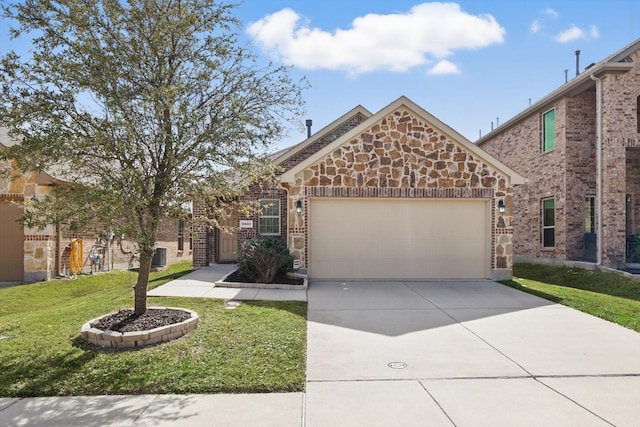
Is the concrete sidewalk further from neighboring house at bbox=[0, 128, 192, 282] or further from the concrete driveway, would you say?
neighboring house at bbox=[0, 128, 192, 282]

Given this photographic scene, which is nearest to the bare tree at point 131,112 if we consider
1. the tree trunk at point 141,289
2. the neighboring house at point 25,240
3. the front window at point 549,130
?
the tree trunk at point 141,289

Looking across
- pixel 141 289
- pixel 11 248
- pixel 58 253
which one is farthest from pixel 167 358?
pixel 11 248

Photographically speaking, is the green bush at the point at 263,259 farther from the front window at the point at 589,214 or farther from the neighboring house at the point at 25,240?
the front window at the point at 589,214

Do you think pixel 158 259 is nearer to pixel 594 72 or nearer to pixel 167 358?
pixel 167 358

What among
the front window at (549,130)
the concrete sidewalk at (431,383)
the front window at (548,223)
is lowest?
the concrete sidewalk at (431,383)

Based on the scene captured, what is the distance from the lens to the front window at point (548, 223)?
15998 mm

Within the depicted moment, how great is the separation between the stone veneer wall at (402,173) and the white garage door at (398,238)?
289 mm

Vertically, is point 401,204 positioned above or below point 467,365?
above

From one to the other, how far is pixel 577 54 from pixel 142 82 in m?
18.5

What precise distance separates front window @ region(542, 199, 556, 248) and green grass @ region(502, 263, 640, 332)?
40.4 inches

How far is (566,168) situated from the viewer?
15.0 metres

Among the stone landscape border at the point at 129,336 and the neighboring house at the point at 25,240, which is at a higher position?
the neighboring house at the point at 25,240

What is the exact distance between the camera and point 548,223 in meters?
16.4

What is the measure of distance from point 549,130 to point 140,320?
15767 millimetres
